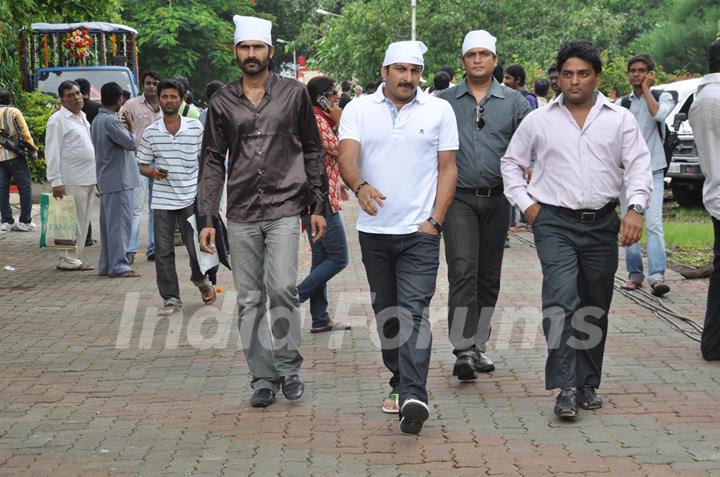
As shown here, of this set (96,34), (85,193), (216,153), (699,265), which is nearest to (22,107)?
(96,34)

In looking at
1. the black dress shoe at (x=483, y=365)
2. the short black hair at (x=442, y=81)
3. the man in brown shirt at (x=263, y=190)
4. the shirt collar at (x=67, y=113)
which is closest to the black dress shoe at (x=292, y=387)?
the man in brown shirt at (x=263, y=190)

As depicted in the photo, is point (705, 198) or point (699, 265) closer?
point (705, 198)

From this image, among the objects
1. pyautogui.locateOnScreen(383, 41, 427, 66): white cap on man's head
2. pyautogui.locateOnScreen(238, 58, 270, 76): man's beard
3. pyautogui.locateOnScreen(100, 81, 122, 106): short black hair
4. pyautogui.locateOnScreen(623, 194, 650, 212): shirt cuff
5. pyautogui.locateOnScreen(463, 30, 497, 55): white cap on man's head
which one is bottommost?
pyautogui.locateOnScreen(623, 194, 650, 212): shirt cuff

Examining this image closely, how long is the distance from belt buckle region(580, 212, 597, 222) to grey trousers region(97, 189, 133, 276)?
6905 mm

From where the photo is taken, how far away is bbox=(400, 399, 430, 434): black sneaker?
6.12m

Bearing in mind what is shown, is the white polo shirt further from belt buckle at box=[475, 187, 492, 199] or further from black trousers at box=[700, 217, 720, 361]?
black trousers at box=[700, 217, 720, 361]

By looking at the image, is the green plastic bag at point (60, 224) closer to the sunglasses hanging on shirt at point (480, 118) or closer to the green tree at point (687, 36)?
the sunglasses hanging on shirt at point (480, 118)

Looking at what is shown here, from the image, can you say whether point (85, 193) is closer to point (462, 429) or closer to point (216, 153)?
point (216, 153)

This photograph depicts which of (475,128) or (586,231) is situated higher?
(475,128)

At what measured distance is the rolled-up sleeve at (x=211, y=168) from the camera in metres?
7.00

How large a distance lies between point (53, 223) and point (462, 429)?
7542 mm

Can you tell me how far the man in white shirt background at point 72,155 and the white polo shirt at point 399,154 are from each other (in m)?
6.79

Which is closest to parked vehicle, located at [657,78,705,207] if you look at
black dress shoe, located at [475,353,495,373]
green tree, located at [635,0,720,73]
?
black dress shoe, located at [475,353,495,373]

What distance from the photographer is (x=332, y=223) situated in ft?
29.6
